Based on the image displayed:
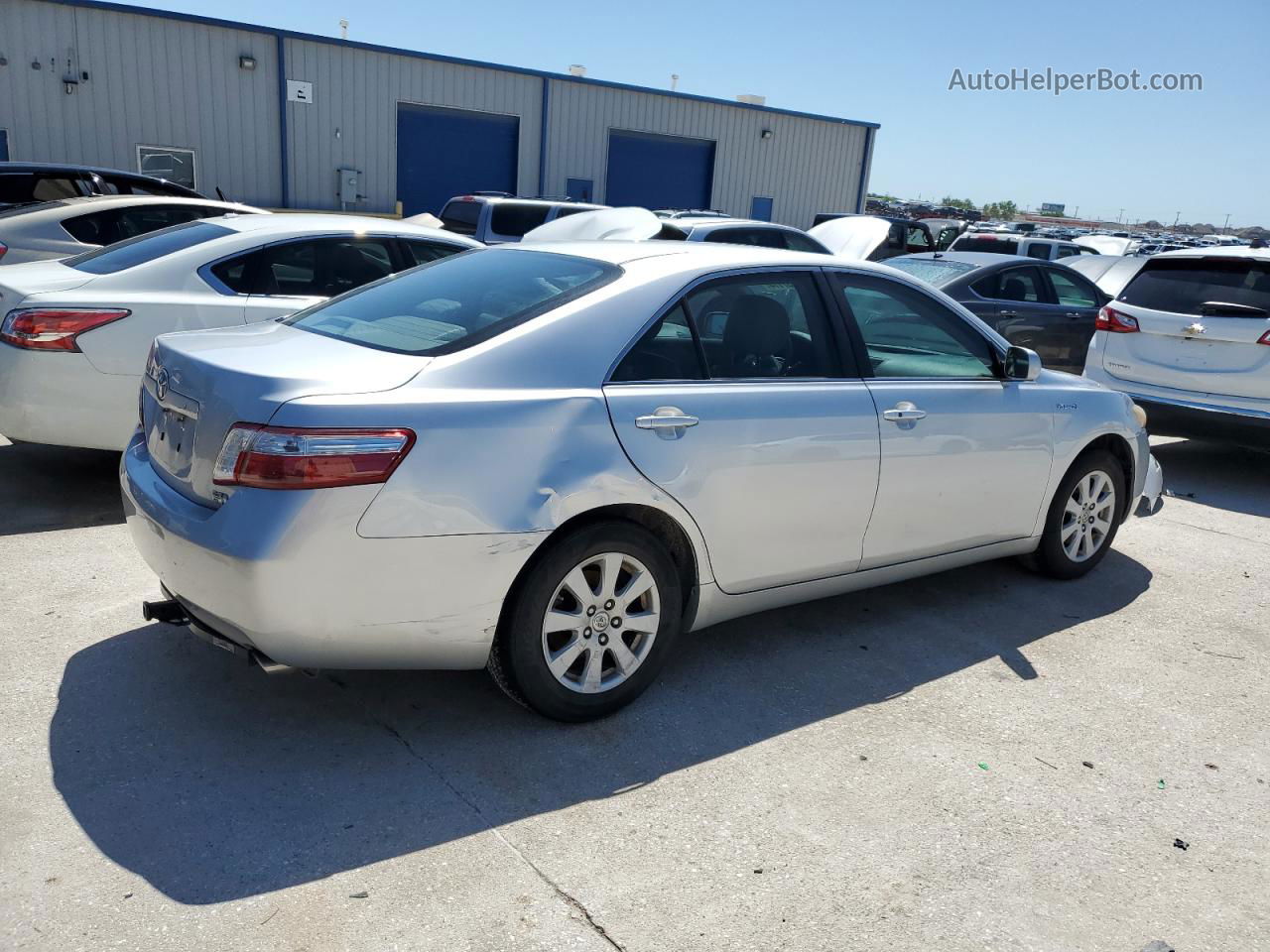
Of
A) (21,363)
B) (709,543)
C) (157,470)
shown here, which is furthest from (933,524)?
(21,363)

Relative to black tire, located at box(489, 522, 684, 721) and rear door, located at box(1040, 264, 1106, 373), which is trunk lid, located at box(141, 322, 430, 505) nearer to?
black tire, located at box(489, 522, 684, 721)

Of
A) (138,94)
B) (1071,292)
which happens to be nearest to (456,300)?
(1071,292)

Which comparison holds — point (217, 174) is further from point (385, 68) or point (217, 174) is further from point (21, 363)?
point (21, 363)

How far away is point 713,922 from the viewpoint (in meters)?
2.65

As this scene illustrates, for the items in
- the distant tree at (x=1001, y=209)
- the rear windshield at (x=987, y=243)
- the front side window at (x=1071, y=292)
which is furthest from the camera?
the distant tree at (x=1001, y=209)

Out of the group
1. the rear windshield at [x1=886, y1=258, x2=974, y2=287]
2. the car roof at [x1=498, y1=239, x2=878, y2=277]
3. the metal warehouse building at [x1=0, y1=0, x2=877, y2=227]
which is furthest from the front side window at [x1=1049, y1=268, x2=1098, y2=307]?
the metal warehouse building at [x1=0, y1=0, x2=877, y2=227]

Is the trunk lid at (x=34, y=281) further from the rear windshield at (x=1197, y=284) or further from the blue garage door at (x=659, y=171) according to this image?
the blue garage door at (x=659, y=171)

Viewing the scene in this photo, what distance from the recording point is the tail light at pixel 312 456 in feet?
9.53

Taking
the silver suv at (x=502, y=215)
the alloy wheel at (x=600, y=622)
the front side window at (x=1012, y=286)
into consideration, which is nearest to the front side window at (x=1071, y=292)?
the front side window at (x=1012, y=286)

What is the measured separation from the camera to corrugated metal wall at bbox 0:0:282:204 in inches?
679

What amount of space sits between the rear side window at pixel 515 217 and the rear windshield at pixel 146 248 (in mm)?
7766

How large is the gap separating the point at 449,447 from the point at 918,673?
2.22 meters

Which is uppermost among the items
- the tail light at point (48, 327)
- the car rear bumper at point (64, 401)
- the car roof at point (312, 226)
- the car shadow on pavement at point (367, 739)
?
the car roof at point (312, 226)

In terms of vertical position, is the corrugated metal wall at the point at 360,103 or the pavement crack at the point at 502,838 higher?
the corrugated metal wall at the point at 360,103
